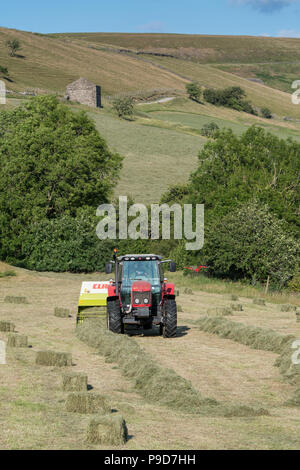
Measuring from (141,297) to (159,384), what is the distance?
7.12 m

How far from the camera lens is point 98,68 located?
175375mm

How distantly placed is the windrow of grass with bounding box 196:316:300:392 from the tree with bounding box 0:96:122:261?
30765 mm

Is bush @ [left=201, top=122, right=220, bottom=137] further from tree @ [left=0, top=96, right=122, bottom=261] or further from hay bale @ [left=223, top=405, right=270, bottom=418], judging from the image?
hay bale @ [left=223, top=405, right=270, bottom=418]

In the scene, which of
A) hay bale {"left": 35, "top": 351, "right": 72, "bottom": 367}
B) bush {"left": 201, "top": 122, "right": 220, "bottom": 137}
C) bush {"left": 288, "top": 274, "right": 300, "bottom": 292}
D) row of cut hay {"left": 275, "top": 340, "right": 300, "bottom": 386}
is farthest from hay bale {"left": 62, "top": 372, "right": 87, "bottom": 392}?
bush {"left": 201, "top": 122, "right": 220, "bottom": 137}

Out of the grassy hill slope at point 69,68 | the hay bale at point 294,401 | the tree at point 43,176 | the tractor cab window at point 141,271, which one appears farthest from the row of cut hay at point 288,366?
the grassy hill slope at point 69,68

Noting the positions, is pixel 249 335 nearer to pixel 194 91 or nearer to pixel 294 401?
pixel 294 401

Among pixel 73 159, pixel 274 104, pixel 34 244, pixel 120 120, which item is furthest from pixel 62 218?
pixel 274 104

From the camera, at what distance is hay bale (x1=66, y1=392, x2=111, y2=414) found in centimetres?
1208

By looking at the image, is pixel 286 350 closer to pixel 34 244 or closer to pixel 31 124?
pixel 34 244

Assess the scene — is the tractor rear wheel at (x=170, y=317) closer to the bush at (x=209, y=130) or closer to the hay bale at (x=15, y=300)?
the hay bale at (x=15, y=300)

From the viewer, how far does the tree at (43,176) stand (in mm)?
54969

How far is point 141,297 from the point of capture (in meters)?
21.6

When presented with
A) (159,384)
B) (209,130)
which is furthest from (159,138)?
(159,384)

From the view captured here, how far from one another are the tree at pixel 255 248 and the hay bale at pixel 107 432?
3825 centimetres
